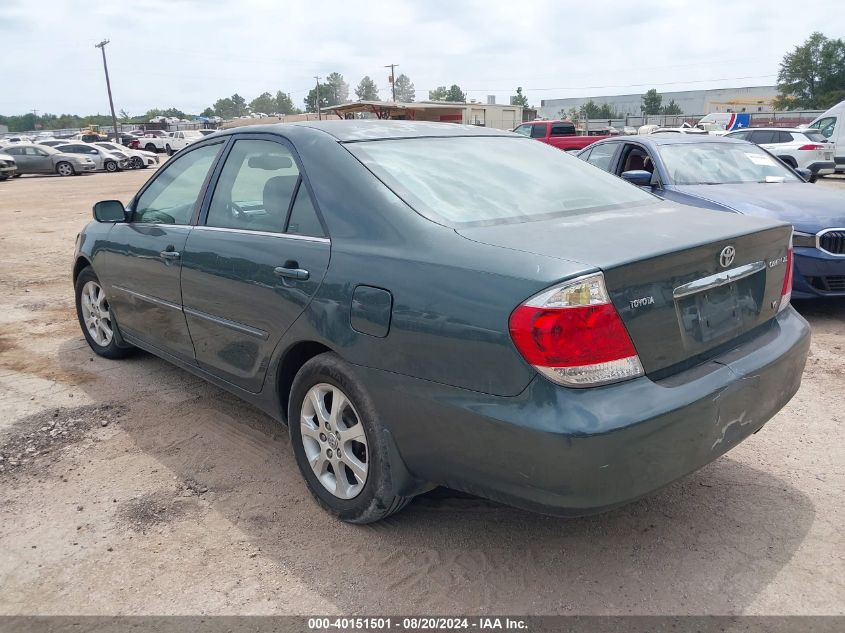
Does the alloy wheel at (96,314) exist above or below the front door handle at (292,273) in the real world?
below

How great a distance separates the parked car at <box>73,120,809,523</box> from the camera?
2.18 metres

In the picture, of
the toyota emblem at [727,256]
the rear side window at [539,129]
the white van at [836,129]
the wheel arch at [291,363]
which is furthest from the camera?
the rear side window at [539,129]

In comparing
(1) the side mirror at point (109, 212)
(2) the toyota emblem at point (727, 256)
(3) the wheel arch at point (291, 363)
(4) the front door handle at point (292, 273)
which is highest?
(1) the side mirror at point (109, 212)

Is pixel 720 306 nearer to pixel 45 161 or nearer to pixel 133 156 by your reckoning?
pixel 45 161

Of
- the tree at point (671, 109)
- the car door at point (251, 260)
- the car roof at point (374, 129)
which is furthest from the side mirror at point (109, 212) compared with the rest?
the tree at point (671, 109)

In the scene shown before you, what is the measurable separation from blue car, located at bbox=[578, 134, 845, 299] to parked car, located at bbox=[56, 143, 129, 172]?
93.3 feet

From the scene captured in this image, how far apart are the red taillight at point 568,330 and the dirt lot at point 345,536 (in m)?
0.87

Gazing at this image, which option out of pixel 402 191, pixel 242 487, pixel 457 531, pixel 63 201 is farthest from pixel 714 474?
pixel 63 201

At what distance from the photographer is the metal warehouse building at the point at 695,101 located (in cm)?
8425

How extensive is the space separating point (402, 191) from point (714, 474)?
6.48 feet

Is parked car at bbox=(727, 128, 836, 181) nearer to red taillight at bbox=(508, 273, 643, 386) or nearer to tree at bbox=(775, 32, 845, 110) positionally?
red taillight at bbox=(508, 273, 643, 386)

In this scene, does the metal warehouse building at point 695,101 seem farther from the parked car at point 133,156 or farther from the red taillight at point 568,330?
the red taillight at point 568,330

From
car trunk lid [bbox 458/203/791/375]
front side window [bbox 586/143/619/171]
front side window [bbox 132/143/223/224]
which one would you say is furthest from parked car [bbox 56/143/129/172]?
car trunk lid [bbox 458/203/791/375]

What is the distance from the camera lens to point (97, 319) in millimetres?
5043
